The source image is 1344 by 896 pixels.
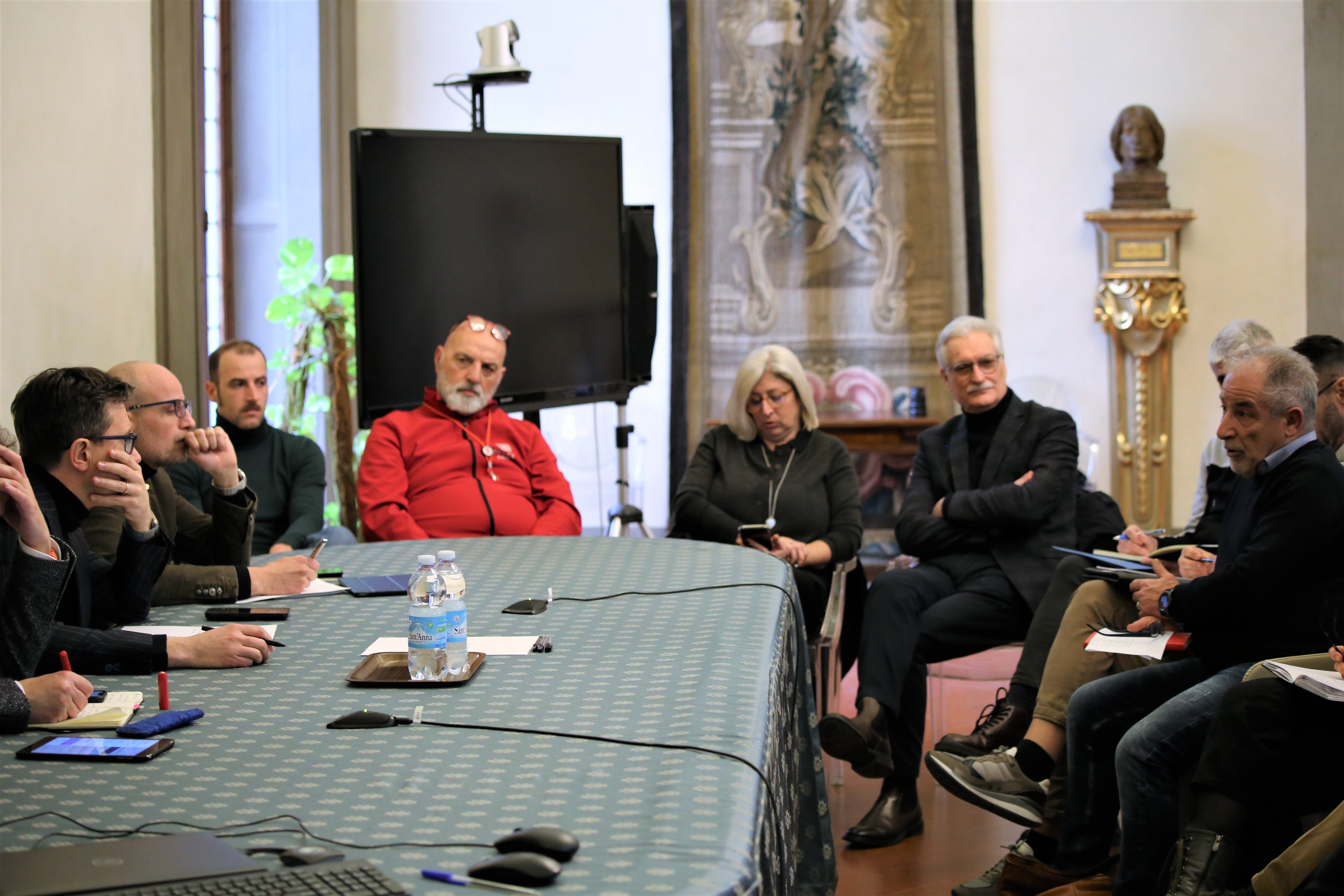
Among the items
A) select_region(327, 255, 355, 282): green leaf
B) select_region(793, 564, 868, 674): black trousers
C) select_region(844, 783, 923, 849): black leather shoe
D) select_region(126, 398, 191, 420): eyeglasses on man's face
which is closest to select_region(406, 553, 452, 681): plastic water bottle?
select_region(126, 398, 191, 420): eyeglasses on man's face

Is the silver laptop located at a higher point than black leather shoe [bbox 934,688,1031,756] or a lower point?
higher

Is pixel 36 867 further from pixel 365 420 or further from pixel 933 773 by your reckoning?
pixel 365 420

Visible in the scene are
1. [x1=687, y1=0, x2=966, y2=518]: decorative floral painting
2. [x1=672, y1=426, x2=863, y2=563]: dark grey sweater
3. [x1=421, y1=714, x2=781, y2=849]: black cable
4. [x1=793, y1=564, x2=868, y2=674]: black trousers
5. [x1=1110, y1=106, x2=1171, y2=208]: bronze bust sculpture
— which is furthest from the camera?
[x1=687, y1=0, x2=966, y2=518]: decorative floral painting

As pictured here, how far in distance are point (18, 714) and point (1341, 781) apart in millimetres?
2029

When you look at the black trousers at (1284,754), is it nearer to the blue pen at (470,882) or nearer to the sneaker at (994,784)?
the sneaker at (994,784)

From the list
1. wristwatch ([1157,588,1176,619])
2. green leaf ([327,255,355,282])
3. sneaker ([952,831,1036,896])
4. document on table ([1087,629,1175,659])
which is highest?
green leaf ([327,255,355,282])

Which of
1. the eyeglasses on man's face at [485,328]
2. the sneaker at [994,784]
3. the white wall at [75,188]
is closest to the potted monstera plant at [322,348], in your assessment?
the white wall at [75,188]

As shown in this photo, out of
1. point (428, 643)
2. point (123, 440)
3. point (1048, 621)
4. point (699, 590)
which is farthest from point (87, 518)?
point (1048, 621)

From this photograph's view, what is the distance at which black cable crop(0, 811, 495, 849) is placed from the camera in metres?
1.07

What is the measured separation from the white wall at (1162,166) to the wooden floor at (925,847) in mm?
3227

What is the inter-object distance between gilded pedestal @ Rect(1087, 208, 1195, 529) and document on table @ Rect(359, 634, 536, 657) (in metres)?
4.93

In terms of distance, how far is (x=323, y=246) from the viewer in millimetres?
5652

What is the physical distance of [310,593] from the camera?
2.36 m

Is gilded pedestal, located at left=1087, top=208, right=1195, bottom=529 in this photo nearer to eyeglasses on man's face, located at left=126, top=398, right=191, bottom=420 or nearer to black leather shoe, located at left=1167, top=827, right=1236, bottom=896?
black leather shoe, located at left=1167, top=827, right=1236, bottom=896
